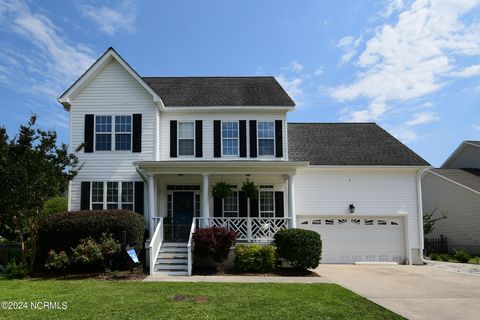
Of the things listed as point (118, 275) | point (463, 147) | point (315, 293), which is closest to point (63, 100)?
point (118, 275)

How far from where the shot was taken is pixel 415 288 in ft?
39.2

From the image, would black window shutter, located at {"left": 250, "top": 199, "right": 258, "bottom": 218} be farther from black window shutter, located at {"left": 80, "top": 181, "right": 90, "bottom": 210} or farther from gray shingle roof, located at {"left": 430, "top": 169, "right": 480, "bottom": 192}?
gray shingle roof, located at {"left": 430, "top": 169, "right": 480, "bottom": 192}

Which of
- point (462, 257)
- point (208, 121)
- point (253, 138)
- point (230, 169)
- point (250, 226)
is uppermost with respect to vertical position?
point (208, 121)

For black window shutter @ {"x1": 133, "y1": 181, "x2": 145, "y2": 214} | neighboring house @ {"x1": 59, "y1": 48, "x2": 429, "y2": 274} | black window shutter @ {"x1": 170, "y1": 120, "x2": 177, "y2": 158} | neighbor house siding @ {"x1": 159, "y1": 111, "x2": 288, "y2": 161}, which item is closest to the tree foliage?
neighboring house @ {"x1": 59, "y1": 48, "x2": 429, "y2": 274}

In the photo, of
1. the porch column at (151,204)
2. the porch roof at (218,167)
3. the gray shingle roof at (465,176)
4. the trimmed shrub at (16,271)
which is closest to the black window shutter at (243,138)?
the porch roof at (218,167)

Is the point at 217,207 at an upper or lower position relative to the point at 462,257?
upper

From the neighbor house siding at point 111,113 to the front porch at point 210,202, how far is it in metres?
1.12

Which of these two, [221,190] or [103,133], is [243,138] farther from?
[103,133]

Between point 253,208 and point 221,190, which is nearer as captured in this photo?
point 221,190

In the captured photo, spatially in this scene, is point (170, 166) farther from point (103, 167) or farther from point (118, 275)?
point (118, 275)

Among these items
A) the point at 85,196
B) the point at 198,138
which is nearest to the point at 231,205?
the point at 198,138

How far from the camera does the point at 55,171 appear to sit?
1478 cm

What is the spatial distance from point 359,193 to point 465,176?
10192mm

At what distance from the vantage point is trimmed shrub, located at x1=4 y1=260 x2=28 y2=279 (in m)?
13.7
